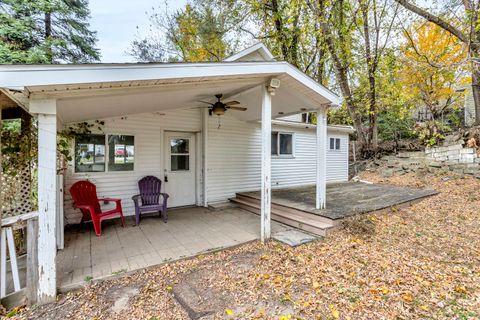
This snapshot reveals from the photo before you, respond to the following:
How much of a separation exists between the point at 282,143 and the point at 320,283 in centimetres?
591

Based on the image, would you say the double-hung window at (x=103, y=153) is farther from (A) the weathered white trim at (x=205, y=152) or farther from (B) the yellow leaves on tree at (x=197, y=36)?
(B) the yellow leaves on tree at (x=197, y=36)

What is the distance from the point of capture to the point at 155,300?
8.31 feet

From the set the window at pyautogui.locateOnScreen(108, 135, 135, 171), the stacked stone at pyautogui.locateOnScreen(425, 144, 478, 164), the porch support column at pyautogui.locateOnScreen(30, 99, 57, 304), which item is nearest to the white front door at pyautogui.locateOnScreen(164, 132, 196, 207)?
the window at pyautogui.locateOnScreen(108, 135, 135, 171)

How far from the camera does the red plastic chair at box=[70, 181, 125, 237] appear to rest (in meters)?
4.22

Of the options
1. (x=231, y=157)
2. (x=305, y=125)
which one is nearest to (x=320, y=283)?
(x=231, y=157)

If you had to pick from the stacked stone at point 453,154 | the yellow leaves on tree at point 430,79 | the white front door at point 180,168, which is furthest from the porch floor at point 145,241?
the yellow leaves on tree at point 430,79

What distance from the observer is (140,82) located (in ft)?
9.48

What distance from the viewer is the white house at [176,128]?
241 centimetres

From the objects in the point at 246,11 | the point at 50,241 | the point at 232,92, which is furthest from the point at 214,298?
the point at 246,11

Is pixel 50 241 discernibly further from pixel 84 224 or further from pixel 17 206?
pixel 84 224

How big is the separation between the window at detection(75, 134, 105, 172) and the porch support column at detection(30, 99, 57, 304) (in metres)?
2.83

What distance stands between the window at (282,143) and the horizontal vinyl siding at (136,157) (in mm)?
3158

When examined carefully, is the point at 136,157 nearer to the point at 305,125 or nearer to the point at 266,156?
the point at 266,156

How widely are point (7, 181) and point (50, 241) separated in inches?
52.4
